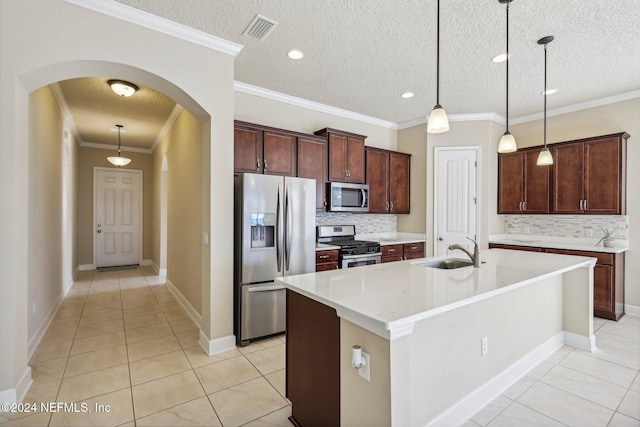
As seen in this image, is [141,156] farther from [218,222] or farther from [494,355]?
[494,355]

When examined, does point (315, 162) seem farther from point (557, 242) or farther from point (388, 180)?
point (557, 242)

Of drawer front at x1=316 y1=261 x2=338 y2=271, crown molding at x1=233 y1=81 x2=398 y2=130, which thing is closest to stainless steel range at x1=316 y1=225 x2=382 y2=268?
drawer front at x1=316 y1=261 x2=338 y2=271

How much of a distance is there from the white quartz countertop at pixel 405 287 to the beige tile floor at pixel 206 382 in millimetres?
914

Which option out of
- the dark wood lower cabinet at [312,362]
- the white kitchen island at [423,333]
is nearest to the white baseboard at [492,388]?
the white kitchen island at [423,333]

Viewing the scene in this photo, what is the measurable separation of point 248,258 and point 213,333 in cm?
77

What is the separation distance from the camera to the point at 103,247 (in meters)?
7.21

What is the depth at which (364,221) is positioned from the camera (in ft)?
17.5

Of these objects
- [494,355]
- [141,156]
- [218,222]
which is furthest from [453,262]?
[141,156]

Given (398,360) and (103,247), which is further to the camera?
(103,247)

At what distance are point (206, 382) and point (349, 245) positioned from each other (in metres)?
2.40

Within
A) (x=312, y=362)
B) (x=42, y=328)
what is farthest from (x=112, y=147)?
(x=312, y=362)

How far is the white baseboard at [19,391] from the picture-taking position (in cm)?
206

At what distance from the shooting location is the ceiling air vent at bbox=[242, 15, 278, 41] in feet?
8.50

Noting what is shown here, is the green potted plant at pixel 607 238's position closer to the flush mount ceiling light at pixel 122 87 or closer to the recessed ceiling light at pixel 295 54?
the recessed ceiling light at pixel 295 54
